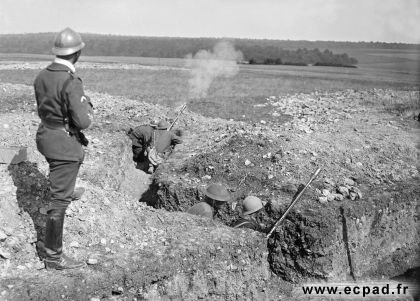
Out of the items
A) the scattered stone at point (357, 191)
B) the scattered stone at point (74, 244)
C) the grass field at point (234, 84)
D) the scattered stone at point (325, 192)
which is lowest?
the grass field at point (234, 84)

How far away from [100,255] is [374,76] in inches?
1017

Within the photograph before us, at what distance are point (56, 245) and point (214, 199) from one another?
2831 mm

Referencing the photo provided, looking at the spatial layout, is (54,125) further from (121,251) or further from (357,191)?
(357,191)

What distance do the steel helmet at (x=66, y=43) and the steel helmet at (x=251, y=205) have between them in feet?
11.7

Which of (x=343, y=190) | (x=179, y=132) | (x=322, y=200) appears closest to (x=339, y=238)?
(x=322, y=200)

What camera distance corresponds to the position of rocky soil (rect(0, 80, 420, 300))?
14.8 ft

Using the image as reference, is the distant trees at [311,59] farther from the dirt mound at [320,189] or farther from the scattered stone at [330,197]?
the scattered stone at [330,197]

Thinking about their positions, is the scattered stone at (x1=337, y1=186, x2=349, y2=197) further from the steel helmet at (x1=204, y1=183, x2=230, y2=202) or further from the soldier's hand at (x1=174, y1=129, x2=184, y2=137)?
the soldier's hand at (x1=174, y1=129, x2=184, y2=137)

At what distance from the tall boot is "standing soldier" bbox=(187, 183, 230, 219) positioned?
7.71 ft

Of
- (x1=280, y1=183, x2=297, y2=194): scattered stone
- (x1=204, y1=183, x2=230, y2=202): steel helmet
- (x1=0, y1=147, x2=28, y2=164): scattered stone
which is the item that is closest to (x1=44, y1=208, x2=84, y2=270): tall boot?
(x1=0, y1=147, x2=28, y2=164): scattered stone

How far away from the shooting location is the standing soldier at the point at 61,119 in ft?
12.4

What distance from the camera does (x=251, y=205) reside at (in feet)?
21.1

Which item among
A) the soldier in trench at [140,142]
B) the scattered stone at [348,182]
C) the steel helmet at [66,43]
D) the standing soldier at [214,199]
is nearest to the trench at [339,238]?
the standing soldier at [214,199]

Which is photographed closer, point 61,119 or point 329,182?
point 61,119
